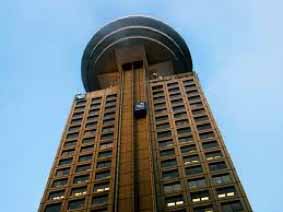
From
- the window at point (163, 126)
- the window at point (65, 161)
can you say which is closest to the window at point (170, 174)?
the window at point (163, 126)

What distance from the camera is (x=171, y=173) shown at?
46.6 metres

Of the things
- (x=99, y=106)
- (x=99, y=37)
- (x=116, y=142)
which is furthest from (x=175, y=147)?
(x=99, y=37)

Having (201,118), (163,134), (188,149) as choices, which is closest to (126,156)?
(163,134)

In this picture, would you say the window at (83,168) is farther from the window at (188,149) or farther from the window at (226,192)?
the window at (226,192)

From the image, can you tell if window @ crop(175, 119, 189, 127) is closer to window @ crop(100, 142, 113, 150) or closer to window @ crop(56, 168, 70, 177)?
window @ crop(100, 142, 113, 150)

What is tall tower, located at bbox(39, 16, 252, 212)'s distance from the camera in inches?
1668

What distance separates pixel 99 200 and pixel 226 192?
1312 centimetres

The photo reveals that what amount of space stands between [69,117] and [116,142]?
45.8 ft

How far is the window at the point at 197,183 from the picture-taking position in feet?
142

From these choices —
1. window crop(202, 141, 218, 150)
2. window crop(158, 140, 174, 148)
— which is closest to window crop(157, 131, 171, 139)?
window crop(158, 140, 174, 148)

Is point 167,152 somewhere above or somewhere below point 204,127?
below

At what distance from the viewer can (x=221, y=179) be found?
143 ft

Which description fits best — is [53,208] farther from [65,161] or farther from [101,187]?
[65,161]

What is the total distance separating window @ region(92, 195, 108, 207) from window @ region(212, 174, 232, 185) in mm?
11403
